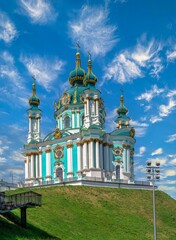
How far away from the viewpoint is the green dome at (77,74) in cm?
7019

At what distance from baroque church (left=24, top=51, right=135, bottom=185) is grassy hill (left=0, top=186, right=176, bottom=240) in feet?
22.6

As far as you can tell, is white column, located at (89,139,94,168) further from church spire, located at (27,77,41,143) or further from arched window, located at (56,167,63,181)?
church spire, located at (27,77,41,143)

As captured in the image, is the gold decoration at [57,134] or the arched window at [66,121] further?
the arched window at [66,121]

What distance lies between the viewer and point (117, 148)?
6331 cm

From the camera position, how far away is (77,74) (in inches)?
2771

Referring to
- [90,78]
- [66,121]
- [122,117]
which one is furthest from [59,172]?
[122,117]

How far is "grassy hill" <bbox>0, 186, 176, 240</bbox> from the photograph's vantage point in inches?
1139

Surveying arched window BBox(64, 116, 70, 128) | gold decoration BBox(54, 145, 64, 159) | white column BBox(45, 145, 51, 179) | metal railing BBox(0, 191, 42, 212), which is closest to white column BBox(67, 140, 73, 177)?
gold decoration BBox(54, 145, 64, 159)

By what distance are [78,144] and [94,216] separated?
21298mm

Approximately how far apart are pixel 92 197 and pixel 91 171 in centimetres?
1020

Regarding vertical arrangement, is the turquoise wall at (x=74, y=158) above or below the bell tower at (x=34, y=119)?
below

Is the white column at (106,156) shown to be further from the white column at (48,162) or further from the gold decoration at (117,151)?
the white column at (48,162)

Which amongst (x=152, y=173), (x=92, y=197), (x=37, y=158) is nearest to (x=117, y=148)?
(x=37, y=158)

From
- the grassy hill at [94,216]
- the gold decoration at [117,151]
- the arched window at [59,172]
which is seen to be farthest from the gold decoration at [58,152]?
the grassy hill at [94,216]
